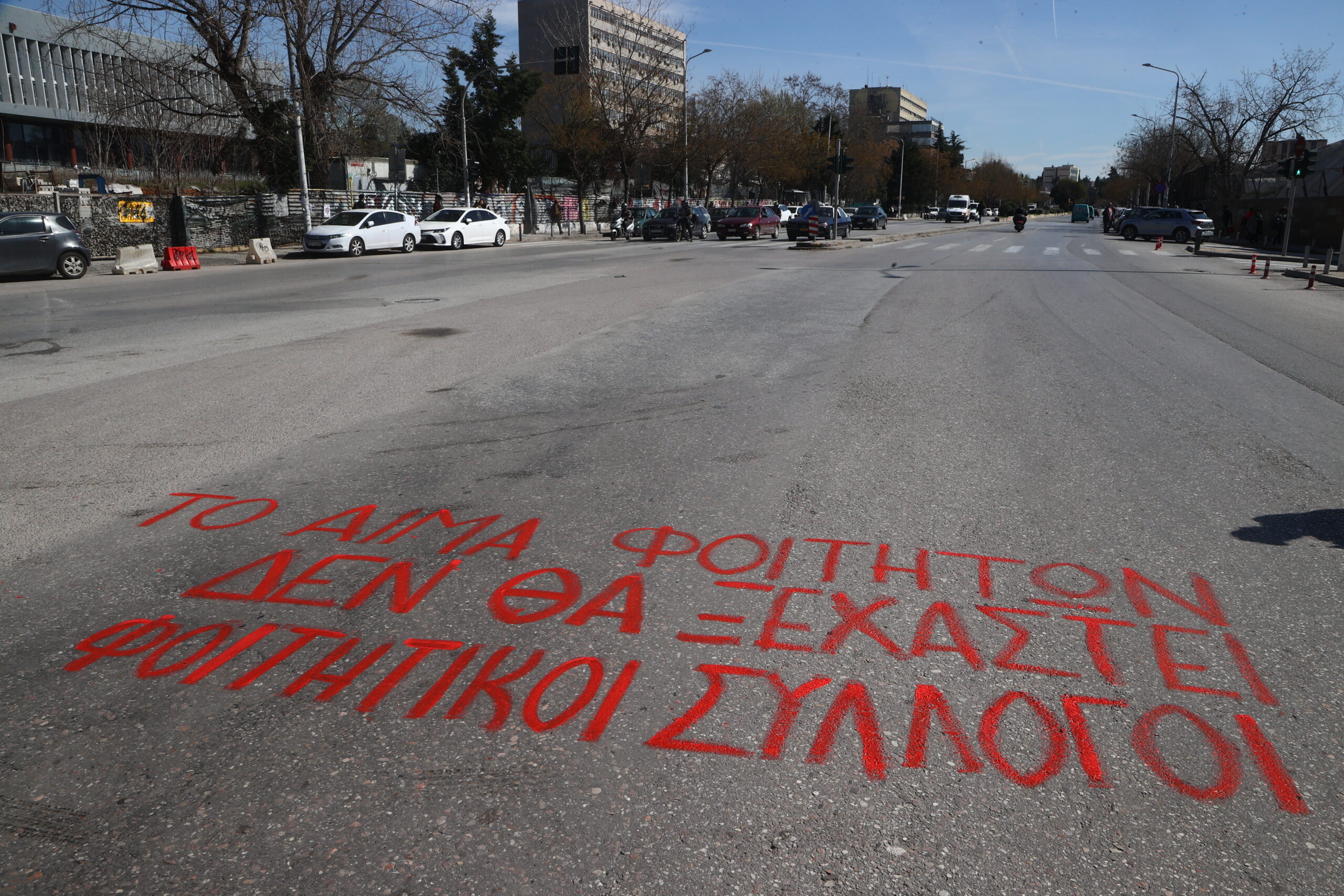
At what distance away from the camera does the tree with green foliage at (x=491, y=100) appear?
176 ft

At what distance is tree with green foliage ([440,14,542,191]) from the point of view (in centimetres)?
5378

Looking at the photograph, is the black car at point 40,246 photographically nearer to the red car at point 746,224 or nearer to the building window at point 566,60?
the red car at point 746,224

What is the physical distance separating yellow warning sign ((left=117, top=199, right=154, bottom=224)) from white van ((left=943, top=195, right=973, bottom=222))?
64083 millimetres

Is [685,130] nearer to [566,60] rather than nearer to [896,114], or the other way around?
[566,60]

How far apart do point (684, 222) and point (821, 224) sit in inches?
297

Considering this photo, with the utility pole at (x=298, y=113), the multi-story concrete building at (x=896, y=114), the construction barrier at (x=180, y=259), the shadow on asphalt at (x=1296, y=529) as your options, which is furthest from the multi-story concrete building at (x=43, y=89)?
the multi-story concrete building at (x=896, y=114)

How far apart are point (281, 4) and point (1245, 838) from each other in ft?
118

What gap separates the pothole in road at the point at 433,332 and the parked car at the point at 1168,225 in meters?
40.6

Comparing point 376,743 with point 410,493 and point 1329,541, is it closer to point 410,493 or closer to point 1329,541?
point 410,493

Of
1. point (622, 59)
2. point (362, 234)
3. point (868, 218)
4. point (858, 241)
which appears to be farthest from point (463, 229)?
point (868, 218)

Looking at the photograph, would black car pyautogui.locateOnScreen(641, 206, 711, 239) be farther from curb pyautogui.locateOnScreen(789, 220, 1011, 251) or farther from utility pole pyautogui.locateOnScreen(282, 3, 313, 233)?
utility pole pyautogui.locateOnScreen(282, 3, 313, 233)

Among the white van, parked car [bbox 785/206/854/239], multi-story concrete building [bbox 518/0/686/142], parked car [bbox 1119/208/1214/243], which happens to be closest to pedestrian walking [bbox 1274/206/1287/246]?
parked car [bbox 1119/208/1214/243]

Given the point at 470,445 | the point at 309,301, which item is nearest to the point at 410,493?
the point at 470,445

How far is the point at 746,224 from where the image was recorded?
42750 millimetres
